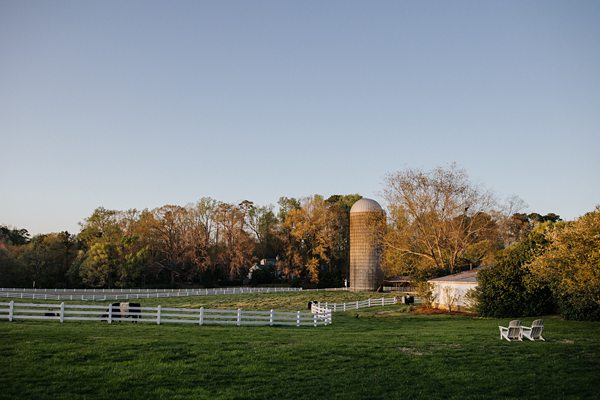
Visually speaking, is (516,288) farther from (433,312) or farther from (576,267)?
(433,312)

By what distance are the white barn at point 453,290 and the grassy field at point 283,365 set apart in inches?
705

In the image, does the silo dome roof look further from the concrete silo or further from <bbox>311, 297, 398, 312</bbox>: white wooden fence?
<bbox>311, 297, 398, 312</bbox>: white wooden fence

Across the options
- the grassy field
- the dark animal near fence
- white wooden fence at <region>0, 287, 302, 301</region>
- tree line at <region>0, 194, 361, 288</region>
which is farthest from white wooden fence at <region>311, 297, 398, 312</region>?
tree line at <region>0, 194, 361, 288</region>

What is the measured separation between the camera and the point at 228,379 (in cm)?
1241

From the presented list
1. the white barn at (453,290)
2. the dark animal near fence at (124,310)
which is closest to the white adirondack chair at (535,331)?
the dark animal near fence at (124,310)

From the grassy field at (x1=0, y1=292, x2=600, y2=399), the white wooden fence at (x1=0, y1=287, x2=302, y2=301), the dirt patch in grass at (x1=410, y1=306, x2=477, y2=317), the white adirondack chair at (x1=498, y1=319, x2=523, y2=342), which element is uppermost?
the white adirondack chair at (x1=498, y1=319, x2=523, y2=342)

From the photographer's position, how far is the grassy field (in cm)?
1148

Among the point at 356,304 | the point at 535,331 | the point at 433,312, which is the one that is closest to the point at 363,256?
the point at 356,304

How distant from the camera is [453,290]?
128 ft

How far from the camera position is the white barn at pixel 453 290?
124 feet

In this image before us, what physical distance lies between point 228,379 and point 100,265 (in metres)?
60.6

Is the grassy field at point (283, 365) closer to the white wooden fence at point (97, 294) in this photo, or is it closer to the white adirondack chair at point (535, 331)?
the white adirondack chair at point (535, 331)

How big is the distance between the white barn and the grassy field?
17.9m

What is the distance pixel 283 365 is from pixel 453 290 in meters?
28.0
